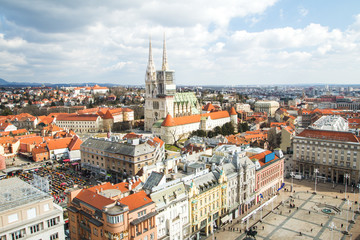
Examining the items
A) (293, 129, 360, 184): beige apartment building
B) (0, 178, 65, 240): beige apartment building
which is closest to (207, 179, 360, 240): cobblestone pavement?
(293, 129, 360, 184): beige apartment building

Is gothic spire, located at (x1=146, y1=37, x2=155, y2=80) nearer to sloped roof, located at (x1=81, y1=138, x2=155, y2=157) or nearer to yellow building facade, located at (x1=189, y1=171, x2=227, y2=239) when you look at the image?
sloped roof, located at (x1=81, y1=138, x2=155, y2=157)

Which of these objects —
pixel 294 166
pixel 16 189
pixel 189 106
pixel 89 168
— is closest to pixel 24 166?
pixel 89 168

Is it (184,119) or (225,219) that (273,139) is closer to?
(184,119)

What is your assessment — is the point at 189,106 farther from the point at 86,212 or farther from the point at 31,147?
the point at 86,212

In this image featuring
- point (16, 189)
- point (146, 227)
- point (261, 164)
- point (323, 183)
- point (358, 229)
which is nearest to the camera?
point (16, 189)

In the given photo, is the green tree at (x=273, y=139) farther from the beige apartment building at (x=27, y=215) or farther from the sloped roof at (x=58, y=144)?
the beige apartment building at (x=27, y=215)

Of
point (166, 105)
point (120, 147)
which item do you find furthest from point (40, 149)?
point (166, 105)

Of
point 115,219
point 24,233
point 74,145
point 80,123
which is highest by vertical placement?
point 115,219
